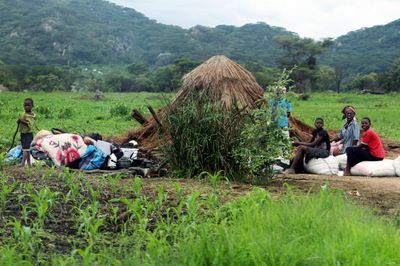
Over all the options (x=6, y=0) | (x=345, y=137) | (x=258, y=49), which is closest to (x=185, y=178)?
(x=345, y=137)

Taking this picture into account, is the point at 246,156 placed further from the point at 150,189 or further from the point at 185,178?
the point at 150,189

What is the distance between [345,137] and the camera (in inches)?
389

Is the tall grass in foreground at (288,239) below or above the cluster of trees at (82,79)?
above

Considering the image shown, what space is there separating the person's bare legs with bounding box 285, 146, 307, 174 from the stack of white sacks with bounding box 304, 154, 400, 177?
176 millimetres

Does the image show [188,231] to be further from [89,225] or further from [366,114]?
[366,114]

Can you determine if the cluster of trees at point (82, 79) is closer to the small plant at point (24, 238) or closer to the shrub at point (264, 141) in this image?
the shrub at point (264, 141)

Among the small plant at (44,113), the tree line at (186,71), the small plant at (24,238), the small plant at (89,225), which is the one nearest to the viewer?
the small plant at (24,238)

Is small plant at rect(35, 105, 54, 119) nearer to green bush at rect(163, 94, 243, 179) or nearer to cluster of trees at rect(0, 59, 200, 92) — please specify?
green bush at rect(163, 94, 243, 179)

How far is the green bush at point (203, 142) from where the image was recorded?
7.67 meters

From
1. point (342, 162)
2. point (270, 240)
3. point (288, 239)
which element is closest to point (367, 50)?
point (342, 162)

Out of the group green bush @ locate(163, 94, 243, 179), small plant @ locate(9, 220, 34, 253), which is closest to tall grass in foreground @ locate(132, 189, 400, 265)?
small plant @ locate(9, 220, 34, 253)

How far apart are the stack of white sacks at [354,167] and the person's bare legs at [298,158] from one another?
18cm

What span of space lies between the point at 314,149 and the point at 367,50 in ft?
226

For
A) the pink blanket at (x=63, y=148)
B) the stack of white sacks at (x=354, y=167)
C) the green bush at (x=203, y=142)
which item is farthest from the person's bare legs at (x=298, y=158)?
the pink blanket at (x=63, y=148)
